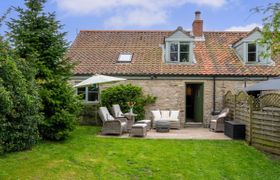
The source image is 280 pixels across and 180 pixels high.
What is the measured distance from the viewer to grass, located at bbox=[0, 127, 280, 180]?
26.0 feet

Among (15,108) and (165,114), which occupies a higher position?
(15,108)

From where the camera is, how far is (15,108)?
8828 millimetres

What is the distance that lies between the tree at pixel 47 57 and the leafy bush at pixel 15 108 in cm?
103

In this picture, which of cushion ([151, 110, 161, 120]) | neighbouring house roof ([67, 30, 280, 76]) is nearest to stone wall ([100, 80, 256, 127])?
neighbouring house roof ([67, 30, 280, 76])

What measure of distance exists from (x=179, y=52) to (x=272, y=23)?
11279 millimetres

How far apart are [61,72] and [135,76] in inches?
240

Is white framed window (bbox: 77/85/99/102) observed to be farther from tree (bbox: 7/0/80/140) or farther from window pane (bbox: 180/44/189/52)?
tree (bbox: 7/0/80/140)

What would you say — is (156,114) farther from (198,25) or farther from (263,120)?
(198,25)

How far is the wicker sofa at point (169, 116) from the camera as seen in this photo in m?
16.0

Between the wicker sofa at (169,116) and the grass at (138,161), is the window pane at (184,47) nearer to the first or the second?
the wicker sofa at (169,116)

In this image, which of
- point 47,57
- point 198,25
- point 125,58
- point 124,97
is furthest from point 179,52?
point 47,57

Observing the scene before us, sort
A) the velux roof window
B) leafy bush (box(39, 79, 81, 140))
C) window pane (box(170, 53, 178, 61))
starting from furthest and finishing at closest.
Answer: the velux roof window < window pane (box(170, 53, 178, 61)) < leafy bush (box(39, 79, 81, 140))

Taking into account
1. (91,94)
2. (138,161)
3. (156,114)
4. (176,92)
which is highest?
(176,92)

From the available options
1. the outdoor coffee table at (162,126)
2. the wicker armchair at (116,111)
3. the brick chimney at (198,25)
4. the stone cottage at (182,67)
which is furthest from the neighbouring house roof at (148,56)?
the outdoor coffee table at (162,126)
